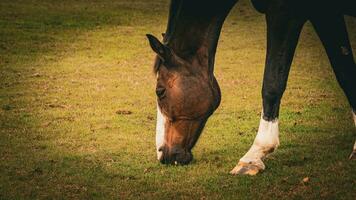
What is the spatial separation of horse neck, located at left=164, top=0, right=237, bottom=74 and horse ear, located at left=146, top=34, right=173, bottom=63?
16 cm

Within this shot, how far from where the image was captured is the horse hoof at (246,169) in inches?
228

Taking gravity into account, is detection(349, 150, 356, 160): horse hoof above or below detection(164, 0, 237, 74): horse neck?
below

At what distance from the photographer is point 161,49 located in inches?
219

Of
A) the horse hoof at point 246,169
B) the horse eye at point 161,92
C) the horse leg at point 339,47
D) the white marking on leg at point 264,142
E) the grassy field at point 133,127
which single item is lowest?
the grassy field at point 133,127

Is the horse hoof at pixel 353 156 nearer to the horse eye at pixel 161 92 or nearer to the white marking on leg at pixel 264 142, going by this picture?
the white marking on leg at pixel 264 142

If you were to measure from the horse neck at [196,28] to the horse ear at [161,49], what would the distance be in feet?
0.51

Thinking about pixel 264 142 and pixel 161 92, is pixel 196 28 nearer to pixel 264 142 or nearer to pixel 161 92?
pixel 161 92

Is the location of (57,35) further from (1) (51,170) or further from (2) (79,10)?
(1) (51,170)

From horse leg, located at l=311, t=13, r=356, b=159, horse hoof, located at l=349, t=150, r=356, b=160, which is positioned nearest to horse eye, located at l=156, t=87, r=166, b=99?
horse leg, located at l=311, t=13, r=356, b=159

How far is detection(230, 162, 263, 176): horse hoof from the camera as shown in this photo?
5.79 m

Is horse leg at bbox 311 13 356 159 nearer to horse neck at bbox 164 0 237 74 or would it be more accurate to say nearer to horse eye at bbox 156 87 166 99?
horse neck at bbox 164 0 237 74

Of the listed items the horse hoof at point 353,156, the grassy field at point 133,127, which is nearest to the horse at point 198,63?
the grassy field at point 133,127

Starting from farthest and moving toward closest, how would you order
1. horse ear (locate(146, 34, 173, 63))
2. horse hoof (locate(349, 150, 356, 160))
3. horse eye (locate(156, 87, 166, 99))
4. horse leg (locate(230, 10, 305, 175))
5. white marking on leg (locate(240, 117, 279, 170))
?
horse hoof (locate(349, 150, 356, 160)) → white marking on leg (locate(240, 117, 279, 170)) → horse eye (locate(156, 87, 166, 99)) → horse leg (locate(230, 10, 305, 175)) → horse ear (locate(146, 34, 173, 63))

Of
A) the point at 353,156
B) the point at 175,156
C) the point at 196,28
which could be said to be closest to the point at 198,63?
the point at 196,28
